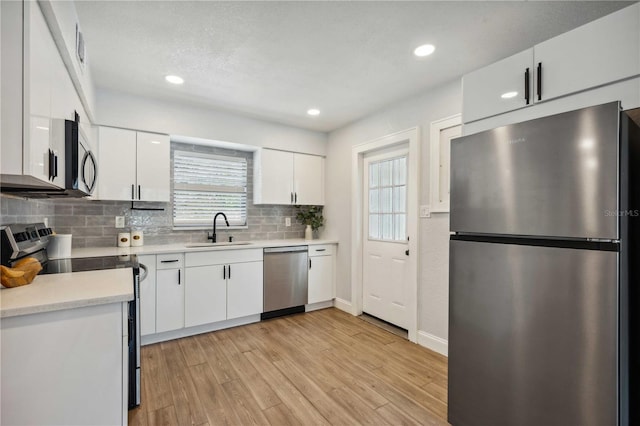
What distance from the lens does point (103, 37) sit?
82.0 inches

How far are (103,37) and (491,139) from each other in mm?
2610

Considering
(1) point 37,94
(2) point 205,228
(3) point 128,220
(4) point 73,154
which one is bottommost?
(2) point 205,228

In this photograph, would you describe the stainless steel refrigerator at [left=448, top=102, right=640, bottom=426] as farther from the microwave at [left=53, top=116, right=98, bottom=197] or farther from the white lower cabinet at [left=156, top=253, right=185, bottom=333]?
the white lower cabinet at [left=156, top=253, right=185, bottom=333]

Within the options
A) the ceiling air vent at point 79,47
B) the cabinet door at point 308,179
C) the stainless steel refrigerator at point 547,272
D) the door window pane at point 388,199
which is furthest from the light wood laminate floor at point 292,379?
the ceiling air vent at point 79,47

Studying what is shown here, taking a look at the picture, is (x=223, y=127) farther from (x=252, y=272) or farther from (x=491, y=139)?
(x=491, y=139)

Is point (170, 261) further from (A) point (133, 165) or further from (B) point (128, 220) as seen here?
(A) point (133, 165)

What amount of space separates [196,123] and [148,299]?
6.39ft

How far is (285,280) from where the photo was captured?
371cm

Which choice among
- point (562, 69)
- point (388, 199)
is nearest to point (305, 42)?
point (562, 69)

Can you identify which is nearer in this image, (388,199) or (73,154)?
(73,154)

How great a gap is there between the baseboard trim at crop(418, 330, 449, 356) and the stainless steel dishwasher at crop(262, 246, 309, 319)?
4.96 ft

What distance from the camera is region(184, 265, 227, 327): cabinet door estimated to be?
3094 mm

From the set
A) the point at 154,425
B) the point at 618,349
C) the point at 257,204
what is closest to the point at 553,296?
the point at 618,349

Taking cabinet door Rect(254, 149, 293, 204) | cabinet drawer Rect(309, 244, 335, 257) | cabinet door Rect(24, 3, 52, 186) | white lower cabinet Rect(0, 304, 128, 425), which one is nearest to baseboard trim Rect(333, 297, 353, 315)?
cabinet drawer Rect(309, 244, 335, 257)
